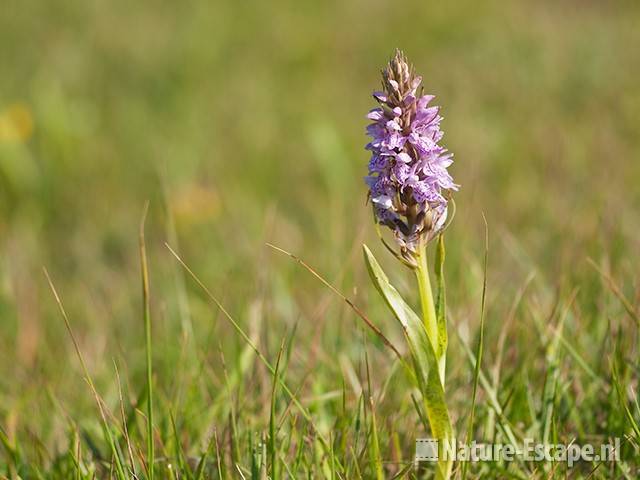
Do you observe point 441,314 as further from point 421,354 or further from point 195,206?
point 195,206

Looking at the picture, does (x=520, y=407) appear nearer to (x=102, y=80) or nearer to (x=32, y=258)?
(x=32, y=258)

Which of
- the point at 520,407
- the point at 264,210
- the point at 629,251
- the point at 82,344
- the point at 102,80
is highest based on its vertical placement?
the point at 102,80

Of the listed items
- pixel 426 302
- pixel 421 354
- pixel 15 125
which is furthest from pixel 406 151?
pixel 15 125

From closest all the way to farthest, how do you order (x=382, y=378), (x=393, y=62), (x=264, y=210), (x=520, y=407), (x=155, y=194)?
(x=393, y=62), (x=520, y=407), (x=382, y=378), (x=264, y=210), (x=155, y=194)

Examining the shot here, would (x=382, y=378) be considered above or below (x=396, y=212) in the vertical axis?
below

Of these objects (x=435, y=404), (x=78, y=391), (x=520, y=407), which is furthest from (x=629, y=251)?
(x=78, y=391)

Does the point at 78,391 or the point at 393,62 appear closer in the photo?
the point at 393,62

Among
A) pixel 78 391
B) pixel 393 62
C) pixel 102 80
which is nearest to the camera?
pixel 393 62
